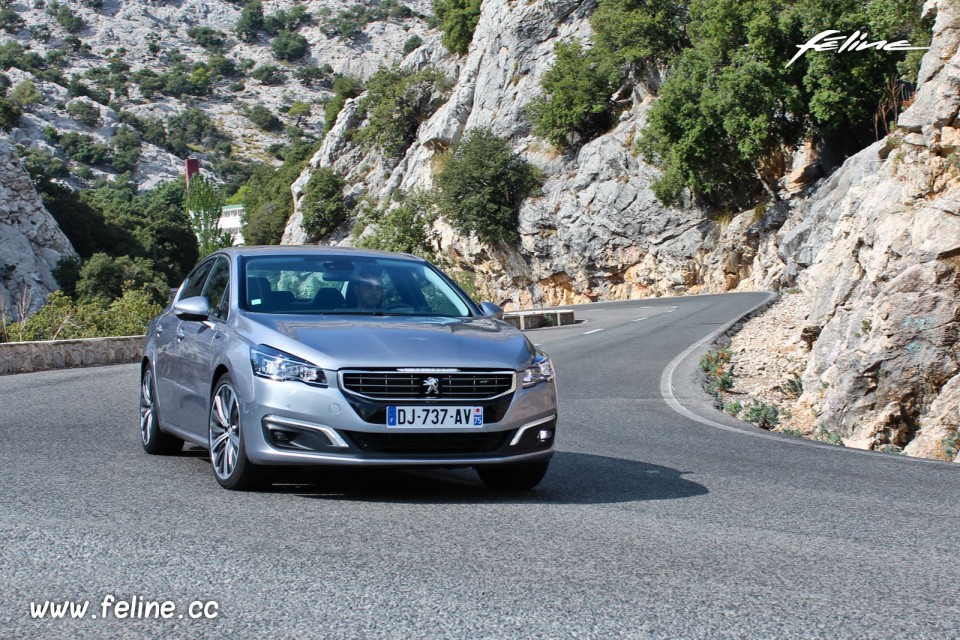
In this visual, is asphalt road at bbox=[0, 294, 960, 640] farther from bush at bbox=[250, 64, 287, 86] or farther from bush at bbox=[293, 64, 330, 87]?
bush at bbox=[250, 64, 287, 86]

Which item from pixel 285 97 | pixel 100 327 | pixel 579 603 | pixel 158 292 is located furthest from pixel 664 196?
pixel 285 97

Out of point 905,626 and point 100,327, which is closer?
point 905,626

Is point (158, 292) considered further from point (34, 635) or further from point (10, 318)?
point (34, 635)

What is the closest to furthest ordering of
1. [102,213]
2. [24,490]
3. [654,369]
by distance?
[24,490] → [654,369] → [102,213]

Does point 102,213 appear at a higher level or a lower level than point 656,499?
higher

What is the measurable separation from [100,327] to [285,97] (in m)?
169

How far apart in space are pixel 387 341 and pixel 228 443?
1.25 m

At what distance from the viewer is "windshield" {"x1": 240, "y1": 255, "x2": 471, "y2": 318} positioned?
7336 millimetres

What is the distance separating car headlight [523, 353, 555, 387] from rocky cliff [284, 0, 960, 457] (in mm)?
7095

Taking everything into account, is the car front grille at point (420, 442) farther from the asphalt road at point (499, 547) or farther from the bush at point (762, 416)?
the bush at point (762, 416)

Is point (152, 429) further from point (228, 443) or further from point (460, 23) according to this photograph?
point (460, 23)

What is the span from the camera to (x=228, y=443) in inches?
266

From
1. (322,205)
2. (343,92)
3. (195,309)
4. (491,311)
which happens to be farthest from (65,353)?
(343,92)

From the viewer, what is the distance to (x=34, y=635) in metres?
3.67
